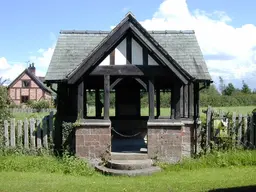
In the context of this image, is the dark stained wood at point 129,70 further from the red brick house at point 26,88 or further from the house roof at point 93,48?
the red brick house at point 26,88

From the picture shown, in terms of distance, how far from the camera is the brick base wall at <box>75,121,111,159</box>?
42.5 feet

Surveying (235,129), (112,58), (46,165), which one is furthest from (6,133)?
(235,129)

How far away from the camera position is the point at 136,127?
17.9m

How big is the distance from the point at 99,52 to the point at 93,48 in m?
2.39

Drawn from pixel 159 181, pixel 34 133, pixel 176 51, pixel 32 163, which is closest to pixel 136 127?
pixel 176 51

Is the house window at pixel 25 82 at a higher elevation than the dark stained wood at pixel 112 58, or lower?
higher

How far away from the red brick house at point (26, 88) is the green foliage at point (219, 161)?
2165 inches

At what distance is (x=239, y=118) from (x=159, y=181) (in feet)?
15.8

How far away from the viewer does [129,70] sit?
42.7ft

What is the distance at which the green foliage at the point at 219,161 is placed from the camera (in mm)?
11969

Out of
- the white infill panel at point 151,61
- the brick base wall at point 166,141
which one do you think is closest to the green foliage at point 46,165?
the brick base wall at point 166,141

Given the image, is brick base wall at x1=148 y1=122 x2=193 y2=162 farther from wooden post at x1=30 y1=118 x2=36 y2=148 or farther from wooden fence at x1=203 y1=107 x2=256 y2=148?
wooden post at x1=30 y1=118 x2=36 y2=148

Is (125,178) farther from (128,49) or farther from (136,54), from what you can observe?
(128,49)

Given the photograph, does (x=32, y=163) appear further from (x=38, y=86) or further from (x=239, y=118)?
(x=38, y=86)
